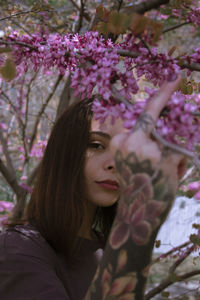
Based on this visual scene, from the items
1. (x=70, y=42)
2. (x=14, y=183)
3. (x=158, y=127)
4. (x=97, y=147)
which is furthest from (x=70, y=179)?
(x=14, y=183)

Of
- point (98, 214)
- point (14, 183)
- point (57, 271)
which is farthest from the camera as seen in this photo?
point (14, 183)

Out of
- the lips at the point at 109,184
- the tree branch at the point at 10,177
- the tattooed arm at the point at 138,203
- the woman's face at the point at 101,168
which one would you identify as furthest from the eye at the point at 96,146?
the tree branch at the point at 10,177

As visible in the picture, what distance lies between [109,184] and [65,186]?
15cm

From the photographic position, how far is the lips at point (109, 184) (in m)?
1.05

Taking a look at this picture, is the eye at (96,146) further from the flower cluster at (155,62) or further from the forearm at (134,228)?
the forearm at (134,228)

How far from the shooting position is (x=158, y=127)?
0.60 meters

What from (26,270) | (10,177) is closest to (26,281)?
(26,270)

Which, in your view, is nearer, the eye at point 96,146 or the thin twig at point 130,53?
the thin twig at point 130,53

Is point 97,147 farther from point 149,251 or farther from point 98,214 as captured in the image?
point 149,251

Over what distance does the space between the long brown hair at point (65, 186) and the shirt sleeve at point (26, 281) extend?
22 centimetres

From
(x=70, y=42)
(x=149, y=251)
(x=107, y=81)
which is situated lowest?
(x=149, y=251)

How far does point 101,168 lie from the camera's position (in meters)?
1.07

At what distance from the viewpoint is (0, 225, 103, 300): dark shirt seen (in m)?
0.82

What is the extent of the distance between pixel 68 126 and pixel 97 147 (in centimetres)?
13
